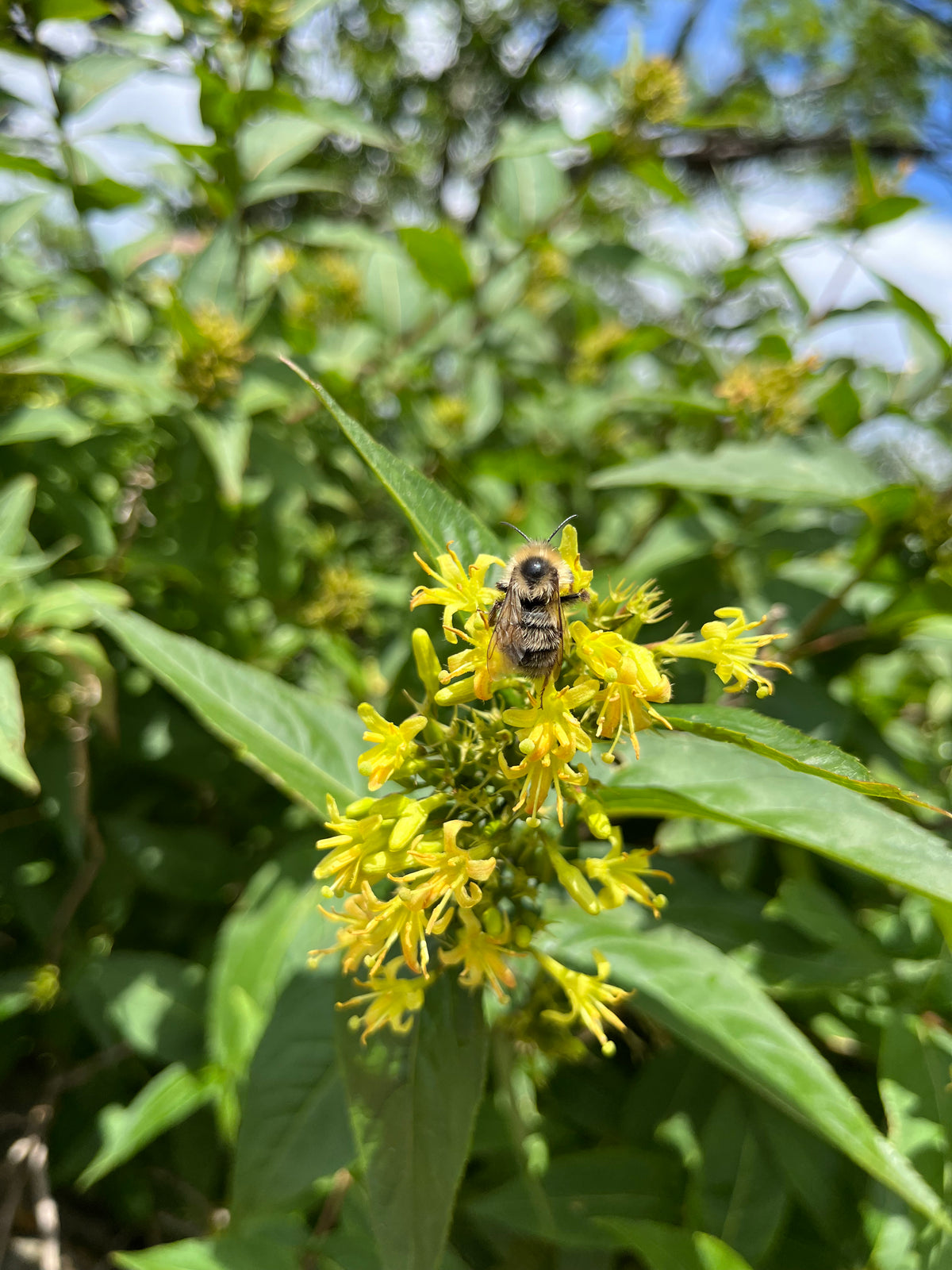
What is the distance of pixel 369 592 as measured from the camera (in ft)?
8.23

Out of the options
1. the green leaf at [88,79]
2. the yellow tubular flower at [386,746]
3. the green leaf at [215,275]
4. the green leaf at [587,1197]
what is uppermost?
the green leaf at [88,79]

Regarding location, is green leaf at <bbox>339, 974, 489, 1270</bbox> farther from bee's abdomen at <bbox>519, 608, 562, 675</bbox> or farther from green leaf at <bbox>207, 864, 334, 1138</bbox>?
bee's abdomen at <bbox>519, 608, 562, 675</bbox>

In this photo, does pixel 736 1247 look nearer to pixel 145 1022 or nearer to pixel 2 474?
pixel 145 1022

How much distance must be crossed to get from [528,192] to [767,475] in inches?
60.0

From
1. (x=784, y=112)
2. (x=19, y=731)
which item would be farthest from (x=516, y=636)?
(x=784, y=112)

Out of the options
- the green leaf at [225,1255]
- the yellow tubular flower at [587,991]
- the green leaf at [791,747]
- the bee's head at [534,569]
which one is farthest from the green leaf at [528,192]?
the green leaf at [225,1255]

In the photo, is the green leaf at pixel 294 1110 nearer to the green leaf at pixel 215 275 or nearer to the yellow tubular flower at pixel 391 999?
the yellow tubular flower at pixel 391 999

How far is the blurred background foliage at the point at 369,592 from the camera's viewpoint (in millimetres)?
1560

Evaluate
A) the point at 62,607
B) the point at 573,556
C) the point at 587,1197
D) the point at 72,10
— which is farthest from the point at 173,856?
the point at 72,10

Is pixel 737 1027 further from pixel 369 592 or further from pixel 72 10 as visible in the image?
pixel 72 10

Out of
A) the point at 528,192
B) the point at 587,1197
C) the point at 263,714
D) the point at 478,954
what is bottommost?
the point at 587,1197

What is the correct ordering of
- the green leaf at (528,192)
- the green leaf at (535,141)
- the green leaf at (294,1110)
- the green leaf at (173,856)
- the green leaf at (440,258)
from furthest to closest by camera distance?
the green leaf at (528,192) → the green leaf at (440,258) → the green leaf at (535,141) → the green leaf at (173,856) → the green leaf at (294,1110)

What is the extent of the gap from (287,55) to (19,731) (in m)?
5.51

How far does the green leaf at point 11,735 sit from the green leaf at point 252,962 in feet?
1.73
